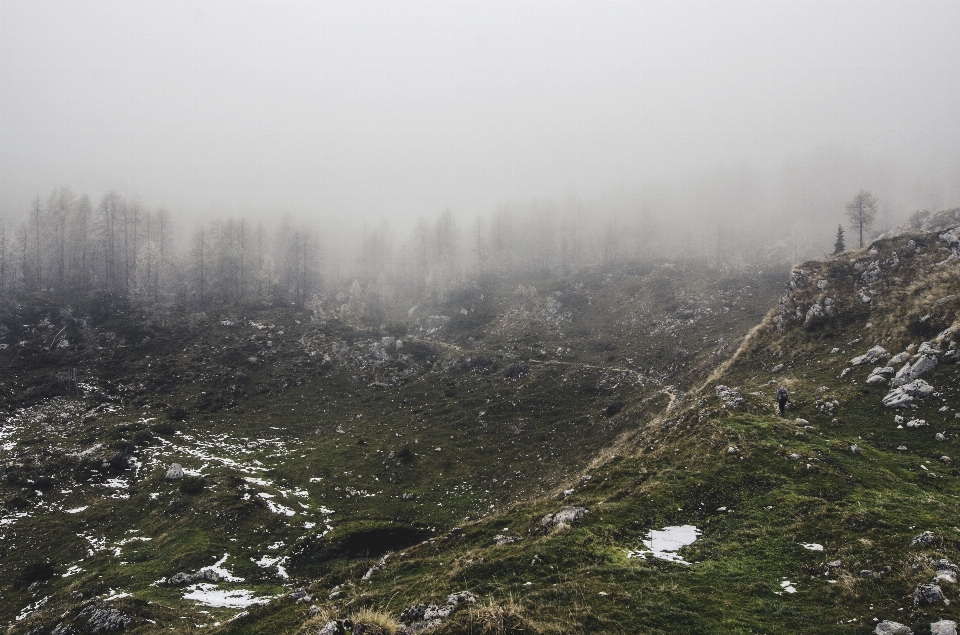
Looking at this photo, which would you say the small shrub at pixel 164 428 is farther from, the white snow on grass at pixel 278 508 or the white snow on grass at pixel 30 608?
the white snow on grass at pixel 30 608

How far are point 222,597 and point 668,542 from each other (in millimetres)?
27338

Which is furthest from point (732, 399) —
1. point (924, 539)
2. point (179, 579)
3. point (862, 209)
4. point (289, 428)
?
point (862, 209)

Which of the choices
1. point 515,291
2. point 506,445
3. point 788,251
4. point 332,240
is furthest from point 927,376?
point 332,240

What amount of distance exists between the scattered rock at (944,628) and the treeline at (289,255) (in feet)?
380

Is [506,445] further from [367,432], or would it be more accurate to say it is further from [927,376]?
[927,376]

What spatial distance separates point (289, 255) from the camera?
450ft

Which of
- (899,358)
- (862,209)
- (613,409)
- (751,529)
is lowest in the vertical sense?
(613,409)

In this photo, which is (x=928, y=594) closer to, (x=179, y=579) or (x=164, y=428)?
(x=179, y=579)

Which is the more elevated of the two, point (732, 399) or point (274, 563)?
point (732, 399)

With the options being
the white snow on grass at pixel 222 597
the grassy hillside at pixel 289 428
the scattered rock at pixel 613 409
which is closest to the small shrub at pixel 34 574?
the grassy hillside at pixel 289 428

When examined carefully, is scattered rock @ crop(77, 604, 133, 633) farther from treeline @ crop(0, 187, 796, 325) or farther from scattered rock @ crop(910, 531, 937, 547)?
treeline @ crop(0, 187, 796, 325)

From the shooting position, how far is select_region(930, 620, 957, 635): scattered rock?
9.76 meters

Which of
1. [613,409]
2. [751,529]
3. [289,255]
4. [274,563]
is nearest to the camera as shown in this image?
[751,529]

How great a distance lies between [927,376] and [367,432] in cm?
6073
